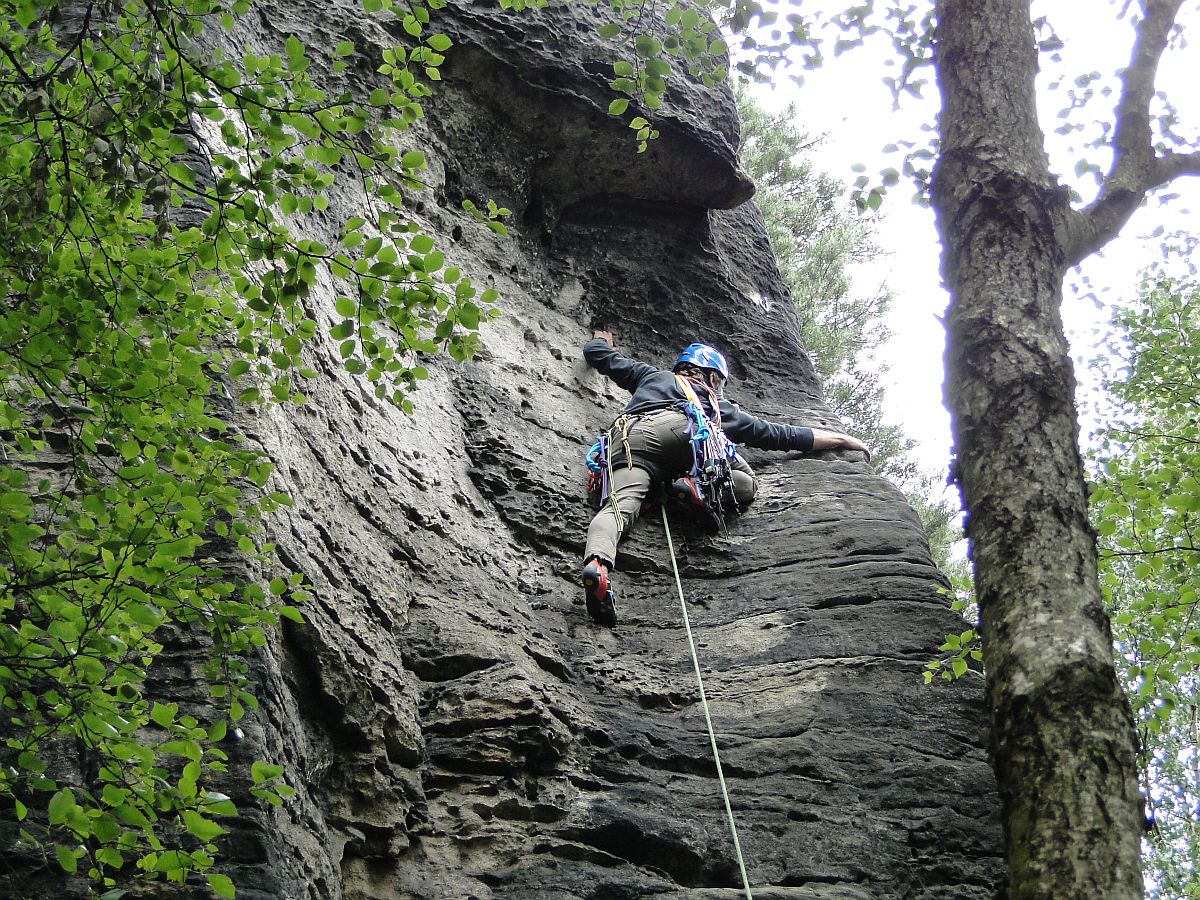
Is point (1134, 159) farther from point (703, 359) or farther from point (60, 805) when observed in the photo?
point (60, 805)

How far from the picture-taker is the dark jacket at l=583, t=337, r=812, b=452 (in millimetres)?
8625

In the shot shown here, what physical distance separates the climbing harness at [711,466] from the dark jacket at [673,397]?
1.21 feet

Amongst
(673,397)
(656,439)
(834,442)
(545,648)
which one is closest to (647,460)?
(656,439)

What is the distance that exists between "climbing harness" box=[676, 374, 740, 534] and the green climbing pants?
0.07 meters

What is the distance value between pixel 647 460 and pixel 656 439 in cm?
17

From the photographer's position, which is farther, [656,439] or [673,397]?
[673,397]

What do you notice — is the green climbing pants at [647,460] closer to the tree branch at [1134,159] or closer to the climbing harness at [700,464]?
the climbing harness at [700,464]

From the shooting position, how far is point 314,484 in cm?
577

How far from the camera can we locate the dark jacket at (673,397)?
8625mm

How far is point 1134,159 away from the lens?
5637mm

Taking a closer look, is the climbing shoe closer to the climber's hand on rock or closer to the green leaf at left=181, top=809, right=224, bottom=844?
the climber's hand on rock

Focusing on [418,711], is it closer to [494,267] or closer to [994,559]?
[994,559]

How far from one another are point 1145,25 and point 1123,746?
167 inches

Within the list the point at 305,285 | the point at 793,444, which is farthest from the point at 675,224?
the point at 305,285
